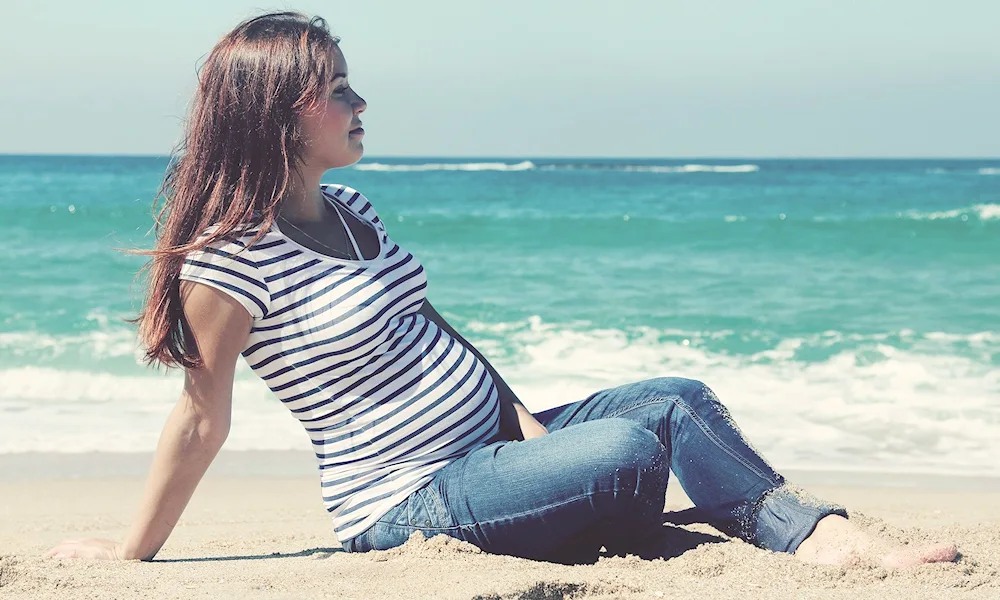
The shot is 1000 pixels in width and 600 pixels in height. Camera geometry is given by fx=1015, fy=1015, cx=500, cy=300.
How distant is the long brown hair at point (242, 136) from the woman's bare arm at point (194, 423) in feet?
0.18

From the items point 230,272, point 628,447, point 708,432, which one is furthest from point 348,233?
point 708,432

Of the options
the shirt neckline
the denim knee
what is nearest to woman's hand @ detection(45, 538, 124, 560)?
the shirt neckline

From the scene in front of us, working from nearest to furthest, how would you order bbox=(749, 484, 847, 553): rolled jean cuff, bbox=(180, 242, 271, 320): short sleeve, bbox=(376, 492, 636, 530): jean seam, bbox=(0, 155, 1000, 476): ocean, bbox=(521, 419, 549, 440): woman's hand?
bbox=(180, 242, 271, 320): short sleeve → bbox=(376, 492, 636, 530): jean seam → bbox=(749, 484, 847, 553): rolled jean cuff → bbox=(521, 419, 549, 440): woman's hand → bbox=(0, 155, 1000, 476): ocean

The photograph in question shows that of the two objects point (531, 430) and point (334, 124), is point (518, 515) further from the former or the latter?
point (334, 124)

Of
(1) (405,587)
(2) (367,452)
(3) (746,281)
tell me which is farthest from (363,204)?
(3) (746,281)

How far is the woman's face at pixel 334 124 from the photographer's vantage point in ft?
7.33

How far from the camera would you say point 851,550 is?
2340 millimetres

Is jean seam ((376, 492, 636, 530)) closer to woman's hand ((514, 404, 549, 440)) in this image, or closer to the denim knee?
the denim knee

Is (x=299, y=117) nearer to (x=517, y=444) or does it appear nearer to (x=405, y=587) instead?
(x=517, y=444)

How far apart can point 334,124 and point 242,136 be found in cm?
20

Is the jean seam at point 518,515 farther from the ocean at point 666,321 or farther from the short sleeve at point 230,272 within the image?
the ocean at point 666,321

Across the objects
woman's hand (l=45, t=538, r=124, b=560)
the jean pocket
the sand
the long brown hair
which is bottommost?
woman's hand (l=45, t=538, r=124, b=560)

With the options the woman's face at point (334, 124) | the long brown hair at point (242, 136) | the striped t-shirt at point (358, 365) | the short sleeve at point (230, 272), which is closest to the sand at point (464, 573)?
the striped t-shirt at point (358, 365)

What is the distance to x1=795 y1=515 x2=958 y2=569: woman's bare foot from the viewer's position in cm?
232
